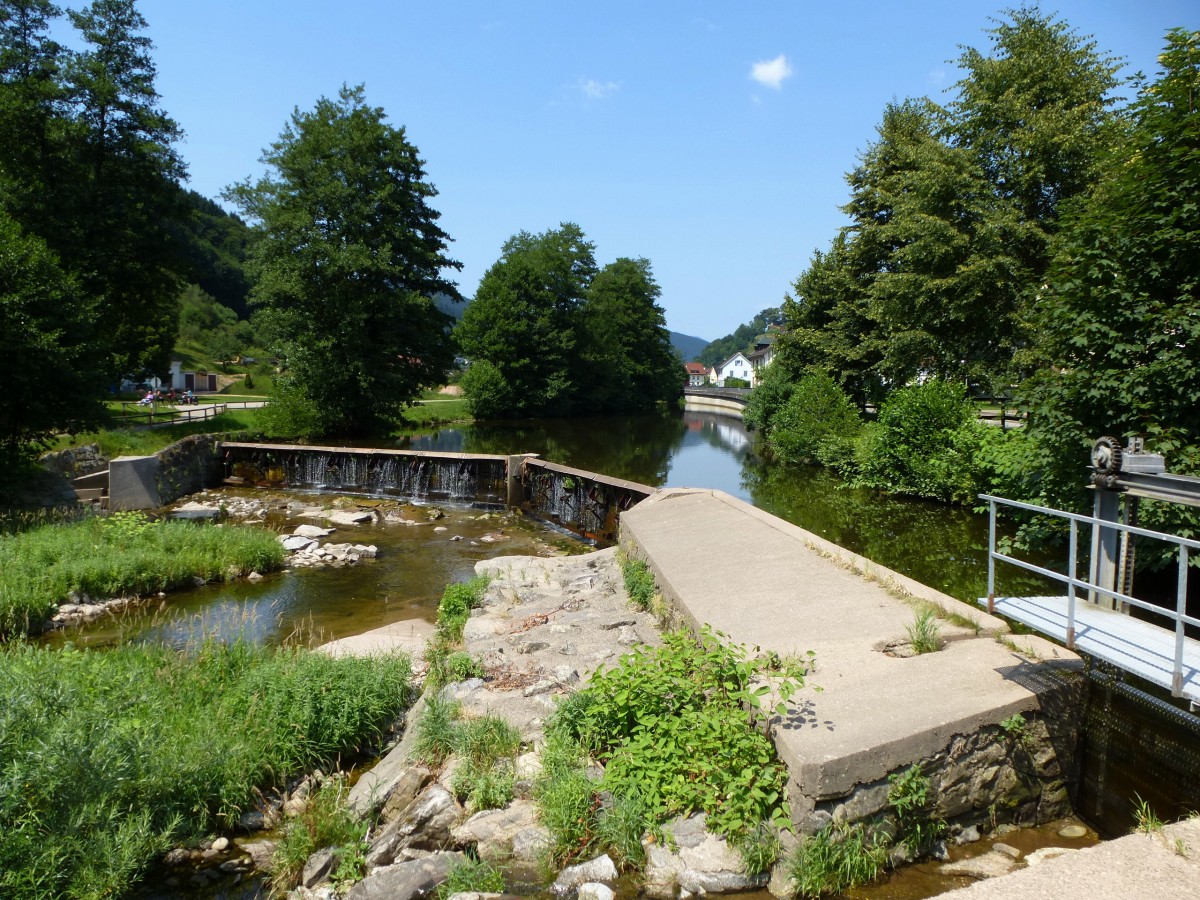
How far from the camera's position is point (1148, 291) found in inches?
337

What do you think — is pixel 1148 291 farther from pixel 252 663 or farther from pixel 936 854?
pixel 252 663

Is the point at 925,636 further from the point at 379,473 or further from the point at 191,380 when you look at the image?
the point at 191,380

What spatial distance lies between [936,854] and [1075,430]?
22.3 ft

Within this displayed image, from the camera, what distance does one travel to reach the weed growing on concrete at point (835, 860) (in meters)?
3.80

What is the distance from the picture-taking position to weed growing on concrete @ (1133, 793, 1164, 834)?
141 inches

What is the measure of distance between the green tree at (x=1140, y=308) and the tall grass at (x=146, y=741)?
8.44m

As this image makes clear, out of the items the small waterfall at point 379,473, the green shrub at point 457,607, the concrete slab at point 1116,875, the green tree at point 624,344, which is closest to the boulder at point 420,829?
the concrete slab at point 1116,875

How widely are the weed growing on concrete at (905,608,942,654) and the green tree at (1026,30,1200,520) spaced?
436 cm

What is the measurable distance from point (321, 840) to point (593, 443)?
3441cm

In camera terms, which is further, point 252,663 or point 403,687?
point 252,663

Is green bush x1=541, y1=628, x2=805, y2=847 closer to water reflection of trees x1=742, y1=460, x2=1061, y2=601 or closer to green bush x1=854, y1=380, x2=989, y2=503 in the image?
water reflection of trees x1=742, y1=460, x2=1061, y2=601

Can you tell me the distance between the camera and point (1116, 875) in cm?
322

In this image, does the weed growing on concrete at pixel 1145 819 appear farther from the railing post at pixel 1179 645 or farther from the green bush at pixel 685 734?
the green bush at pixel 685 734

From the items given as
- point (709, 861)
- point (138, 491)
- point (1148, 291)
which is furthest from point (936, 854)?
point (138, 491)
